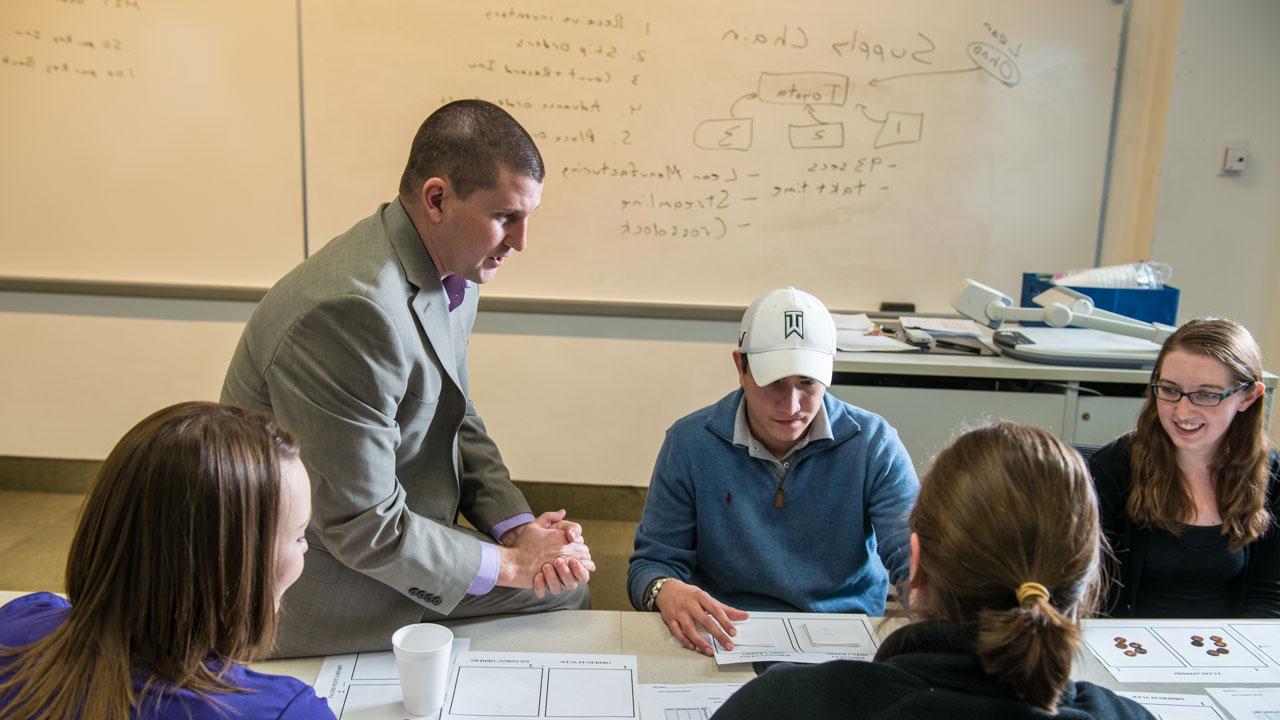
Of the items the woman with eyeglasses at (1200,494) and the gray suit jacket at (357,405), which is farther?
the woman with eyeglasses at (1200,494)

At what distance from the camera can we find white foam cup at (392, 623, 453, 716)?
1105 millimetres

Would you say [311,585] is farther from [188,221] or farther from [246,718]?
[188,221]

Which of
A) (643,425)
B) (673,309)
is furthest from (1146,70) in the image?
(643,425)

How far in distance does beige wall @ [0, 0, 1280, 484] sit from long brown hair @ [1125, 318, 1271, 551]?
179cm

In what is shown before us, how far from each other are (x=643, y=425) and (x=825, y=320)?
6.40 feet

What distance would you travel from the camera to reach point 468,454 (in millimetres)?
1924

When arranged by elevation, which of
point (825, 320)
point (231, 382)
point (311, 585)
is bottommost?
point (311, 585)

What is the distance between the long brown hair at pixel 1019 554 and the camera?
32.4 inches

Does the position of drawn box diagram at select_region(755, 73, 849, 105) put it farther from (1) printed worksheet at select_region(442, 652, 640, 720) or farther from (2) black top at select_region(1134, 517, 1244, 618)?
(1) printed worksheet at select_region(442, 652, 640, 720)

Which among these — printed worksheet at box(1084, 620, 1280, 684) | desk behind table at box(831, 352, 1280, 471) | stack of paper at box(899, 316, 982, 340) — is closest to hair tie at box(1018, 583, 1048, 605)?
printed worksheet at box(1084, 620, 1280, 684)

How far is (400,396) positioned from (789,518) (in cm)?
75

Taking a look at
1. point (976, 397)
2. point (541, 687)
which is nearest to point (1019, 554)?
point (541, 687)

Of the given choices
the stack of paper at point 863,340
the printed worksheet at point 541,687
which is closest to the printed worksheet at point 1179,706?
the printed worksheet at point 541,687

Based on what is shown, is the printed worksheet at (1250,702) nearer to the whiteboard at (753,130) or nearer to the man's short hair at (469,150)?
the man's short hair at (469,150)
